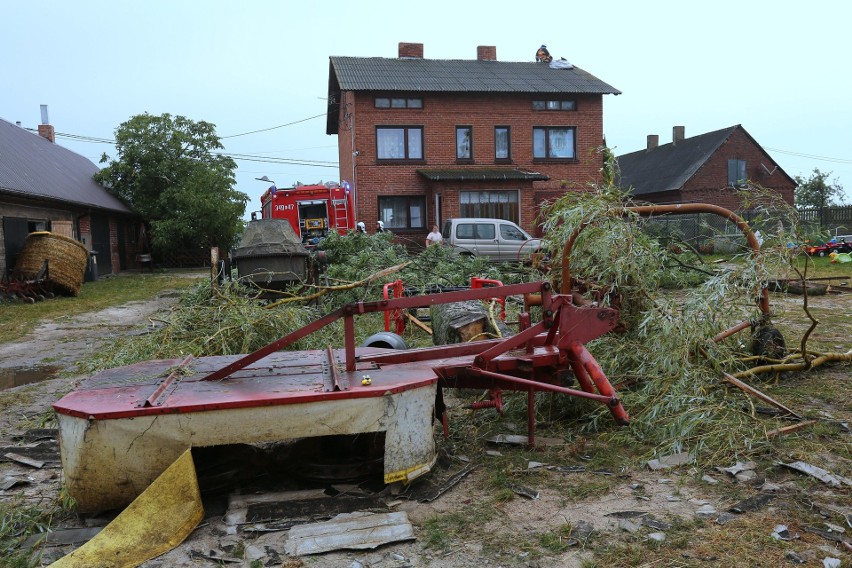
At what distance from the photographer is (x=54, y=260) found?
16906 mm

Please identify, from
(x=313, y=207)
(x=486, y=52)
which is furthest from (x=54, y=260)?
(x=486, y=52)

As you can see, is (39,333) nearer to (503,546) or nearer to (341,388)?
(341,388)

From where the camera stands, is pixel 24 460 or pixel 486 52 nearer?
pixel 24 460

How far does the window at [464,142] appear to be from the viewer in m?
25.2

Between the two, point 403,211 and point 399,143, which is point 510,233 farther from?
point 399,143

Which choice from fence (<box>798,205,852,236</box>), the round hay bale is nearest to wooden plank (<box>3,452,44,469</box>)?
the round hay bale

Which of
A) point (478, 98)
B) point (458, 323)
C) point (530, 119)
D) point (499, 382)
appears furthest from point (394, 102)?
point (499, 382)

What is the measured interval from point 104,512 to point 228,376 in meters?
1.00

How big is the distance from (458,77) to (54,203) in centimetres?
1491

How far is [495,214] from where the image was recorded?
80.0 feet

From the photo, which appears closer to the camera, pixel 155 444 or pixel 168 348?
pixel 155 444

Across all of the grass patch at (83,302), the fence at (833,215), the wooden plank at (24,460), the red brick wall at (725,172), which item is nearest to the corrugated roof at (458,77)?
the fence at (833,215)

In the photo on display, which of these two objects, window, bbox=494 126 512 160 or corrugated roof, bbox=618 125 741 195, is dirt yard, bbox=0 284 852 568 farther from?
corrugated roof, bbox=618 125 741 195

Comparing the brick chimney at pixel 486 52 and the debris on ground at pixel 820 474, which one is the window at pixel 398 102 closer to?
the brick chimney at pixel 486 52
